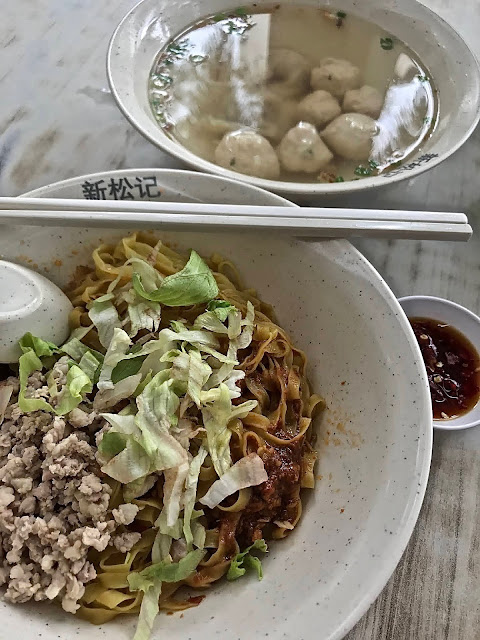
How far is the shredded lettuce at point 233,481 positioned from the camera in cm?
117

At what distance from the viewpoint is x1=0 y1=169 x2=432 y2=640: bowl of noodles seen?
43.3 inches

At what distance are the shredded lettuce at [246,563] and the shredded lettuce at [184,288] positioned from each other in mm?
576

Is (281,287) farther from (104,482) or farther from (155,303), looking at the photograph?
(104,482)

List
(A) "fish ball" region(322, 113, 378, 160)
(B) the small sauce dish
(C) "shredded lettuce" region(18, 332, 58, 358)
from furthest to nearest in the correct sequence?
(A) "fish ball" region(322, 113, 378, 160) < (B) the small sauce dish < (C) "shredded lettuce" region(18, 332, 58, 358)

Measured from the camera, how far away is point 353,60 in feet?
7.38

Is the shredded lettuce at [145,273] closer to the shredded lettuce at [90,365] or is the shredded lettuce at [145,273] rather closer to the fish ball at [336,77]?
the shredded lettuce at [90,365]

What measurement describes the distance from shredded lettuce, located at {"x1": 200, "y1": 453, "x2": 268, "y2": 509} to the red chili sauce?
57 cm

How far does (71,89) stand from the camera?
7.40ft

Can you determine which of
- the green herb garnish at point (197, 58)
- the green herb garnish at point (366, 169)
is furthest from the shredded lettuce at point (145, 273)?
the green herb garnish at point (197, 58)

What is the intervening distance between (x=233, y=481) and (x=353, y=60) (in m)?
1.81

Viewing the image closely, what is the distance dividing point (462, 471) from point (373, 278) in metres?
0.60

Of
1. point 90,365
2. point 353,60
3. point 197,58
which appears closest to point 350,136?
point 353,60

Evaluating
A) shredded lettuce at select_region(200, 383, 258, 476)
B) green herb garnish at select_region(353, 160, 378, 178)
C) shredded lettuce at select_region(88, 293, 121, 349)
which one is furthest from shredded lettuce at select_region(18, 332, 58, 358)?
green herb garnish at select_region(353, 160, 378, 178)

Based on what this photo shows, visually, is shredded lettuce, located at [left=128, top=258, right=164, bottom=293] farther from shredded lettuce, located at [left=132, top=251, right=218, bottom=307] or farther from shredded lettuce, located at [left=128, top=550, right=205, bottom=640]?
shredded lettuce, located at [left=128, top=550, right=205, bottom=640]
